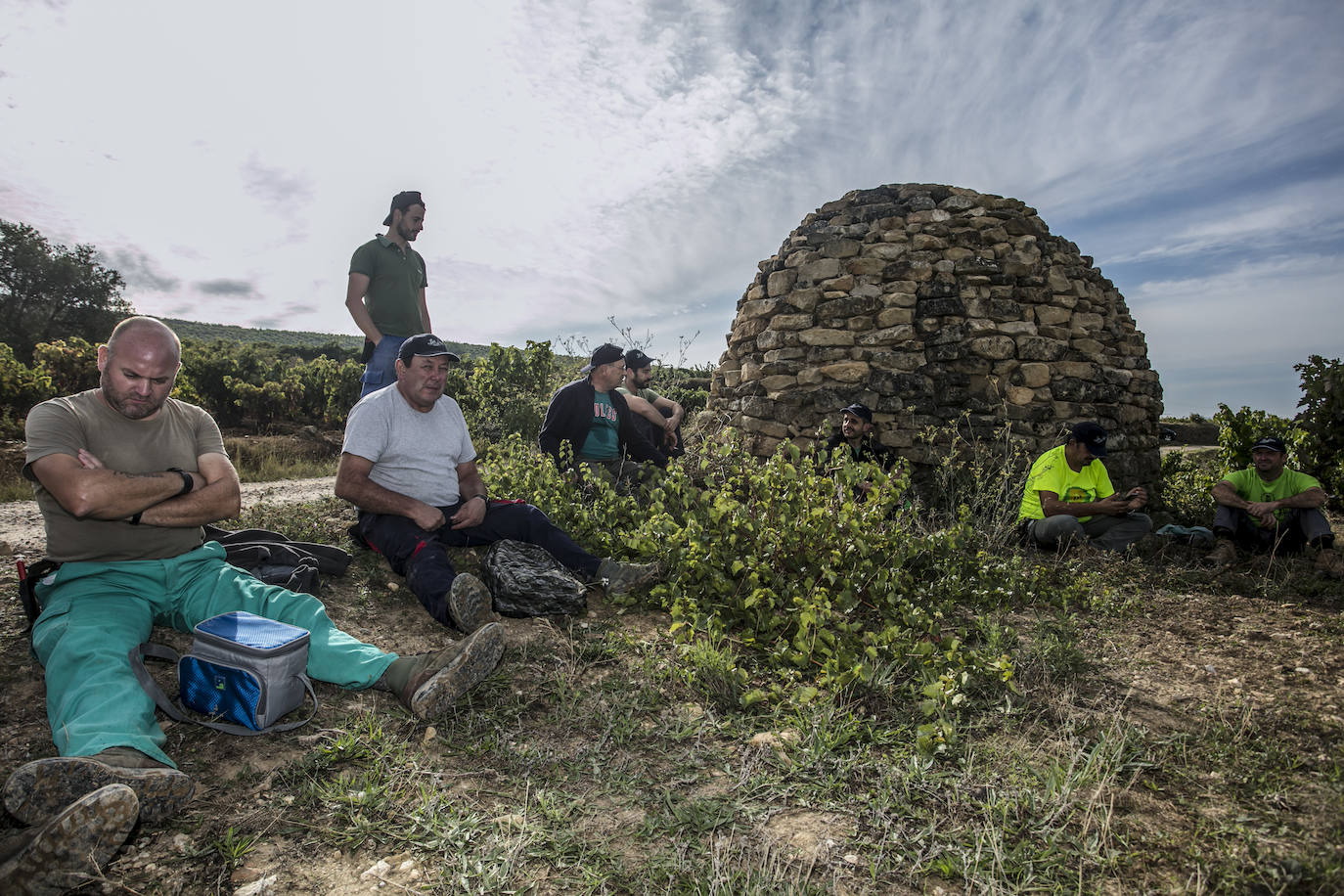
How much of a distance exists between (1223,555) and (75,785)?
6.41 metres

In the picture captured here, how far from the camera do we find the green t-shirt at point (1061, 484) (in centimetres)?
514

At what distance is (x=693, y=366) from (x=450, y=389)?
611cm

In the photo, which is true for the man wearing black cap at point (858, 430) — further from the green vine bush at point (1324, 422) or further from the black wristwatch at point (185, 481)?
the green vine bush at point (1324, 422)

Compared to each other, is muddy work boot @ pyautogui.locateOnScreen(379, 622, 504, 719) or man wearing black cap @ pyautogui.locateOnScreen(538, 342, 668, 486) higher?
man wearing black cap @ pyautogui.locateOnScreen(538, 342, 668, 486)

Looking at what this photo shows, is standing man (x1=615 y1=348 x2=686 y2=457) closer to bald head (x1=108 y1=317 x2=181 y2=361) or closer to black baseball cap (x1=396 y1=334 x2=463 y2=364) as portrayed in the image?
black baseball cap (x1=396 y1=334 x2=463 y2=364)

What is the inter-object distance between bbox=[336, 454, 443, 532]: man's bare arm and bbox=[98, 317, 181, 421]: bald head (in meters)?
0.88

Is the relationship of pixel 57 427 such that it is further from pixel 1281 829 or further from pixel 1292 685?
pixel 1292 685

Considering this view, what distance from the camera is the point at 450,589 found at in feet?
9.88

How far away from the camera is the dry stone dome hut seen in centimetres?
613

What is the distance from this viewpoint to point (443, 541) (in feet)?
12.3

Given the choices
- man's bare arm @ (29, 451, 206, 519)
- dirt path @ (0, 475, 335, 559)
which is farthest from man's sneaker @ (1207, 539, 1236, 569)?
dirt path @ (0, 475, 335, 559)

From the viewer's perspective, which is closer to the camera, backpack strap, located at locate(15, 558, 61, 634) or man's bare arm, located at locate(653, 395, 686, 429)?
backpack strap, located at locate(15, 558, 61, 634)

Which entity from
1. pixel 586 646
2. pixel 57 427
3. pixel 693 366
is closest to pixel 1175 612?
pixel 586 646

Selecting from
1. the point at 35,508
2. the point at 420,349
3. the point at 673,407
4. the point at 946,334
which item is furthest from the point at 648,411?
the point at 35,508
